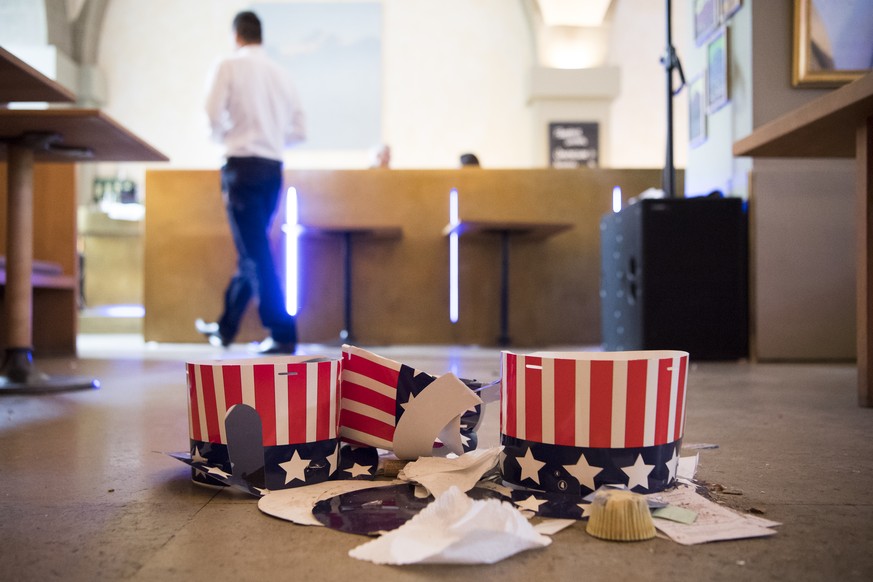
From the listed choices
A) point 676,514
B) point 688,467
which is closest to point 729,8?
point 688,467

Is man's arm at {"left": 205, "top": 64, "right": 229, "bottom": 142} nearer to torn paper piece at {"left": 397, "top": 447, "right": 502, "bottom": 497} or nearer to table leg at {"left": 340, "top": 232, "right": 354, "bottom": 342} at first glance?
table leg at {"left": 340, "top": 232, "right": 354, "bottom": 342}

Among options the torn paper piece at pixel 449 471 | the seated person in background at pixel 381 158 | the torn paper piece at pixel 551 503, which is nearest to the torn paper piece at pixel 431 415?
the torn paper piece at pixel 449 471

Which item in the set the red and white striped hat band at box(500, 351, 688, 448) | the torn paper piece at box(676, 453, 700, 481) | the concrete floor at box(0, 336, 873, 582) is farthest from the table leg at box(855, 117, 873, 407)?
the red and white striped hat band at box(500, 351, 688, 448)

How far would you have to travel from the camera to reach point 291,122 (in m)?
3.52

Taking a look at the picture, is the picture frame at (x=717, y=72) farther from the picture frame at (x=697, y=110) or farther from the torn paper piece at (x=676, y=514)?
the torn paper piece at (x=676, y=514)

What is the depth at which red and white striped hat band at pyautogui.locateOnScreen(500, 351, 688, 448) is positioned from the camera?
0.93 metres

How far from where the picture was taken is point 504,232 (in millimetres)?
4043

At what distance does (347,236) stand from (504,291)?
0.92 meters

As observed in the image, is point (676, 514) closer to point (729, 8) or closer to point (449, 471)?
point (449, 471)

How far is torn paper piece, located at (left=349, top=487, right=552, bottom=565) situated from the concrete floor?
1 cm

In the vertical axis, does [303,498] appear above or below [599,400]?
below

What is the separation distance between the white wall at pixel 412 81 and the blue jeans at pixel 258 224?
5.02 m

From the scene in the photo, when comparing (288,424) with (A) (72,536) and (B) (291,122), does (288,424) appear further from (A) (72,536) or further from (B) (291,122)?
(B) (291,122)

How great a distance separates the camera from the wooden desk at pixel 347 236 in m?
3.82
